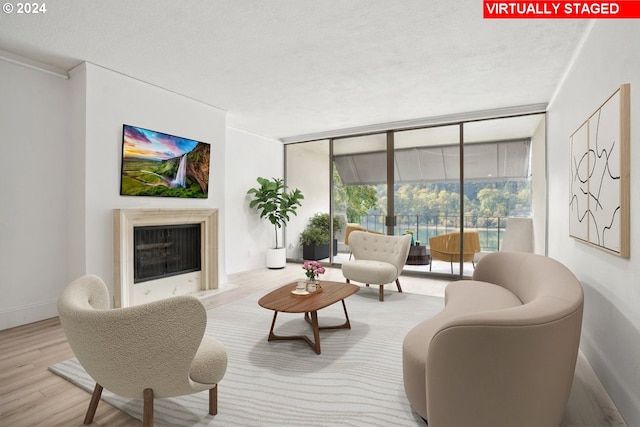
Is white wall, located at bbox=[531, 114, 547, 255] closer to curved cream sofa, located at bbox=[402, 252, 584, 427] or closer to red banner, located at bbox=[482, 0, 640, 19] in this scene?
red banner, located at bbox=[482, 0, 640, 19]

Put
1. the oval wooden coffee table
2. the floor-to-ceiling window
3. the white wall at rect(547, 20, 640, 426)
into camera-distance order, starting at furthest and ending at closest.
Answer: the floor-to-ceiling window → the oval wooden coffee table → the white wall at rect(547, 20, 640, 426)

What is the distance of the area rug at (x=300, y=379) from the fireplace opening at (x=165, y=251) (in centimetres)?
120

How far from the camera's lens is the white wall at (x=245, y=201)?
578 cm

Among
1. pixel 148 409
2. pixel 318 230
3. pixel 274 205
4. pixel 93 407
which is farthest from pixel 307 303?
pixel 318 230

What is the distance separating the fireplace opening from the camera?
3938mm

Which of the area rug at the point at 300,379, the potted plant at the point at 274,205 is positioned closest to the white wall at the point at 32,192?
the area rug at the point at 300,379

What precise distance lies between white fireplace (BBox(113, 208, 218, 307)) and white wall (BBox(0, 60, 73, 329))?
656 mm

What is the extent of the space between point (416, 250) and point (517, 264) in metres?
2.88

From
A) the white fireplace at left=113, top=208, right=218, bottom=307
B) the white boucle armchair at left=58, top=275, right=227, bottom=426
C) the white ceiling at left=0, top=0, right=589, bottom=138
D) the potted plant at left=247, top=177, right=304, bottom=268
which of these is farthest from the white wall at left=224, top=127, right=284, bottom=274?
the white boucle armchair at left=58, top=275, right=227, bottom=426

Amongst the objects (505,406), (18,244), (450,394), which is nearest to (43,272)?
(18,244)

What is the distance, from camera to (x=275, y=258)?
6348 mm

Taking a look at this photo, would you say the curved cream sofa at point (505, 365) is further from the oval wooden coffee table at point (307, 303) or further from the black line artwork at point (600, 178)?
the oval wooden coffee table at point (307, 303)

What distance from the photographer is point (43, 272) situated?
3.43m

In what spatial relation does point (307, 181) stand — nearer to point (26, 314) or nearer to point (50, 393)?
point (26, 314)
